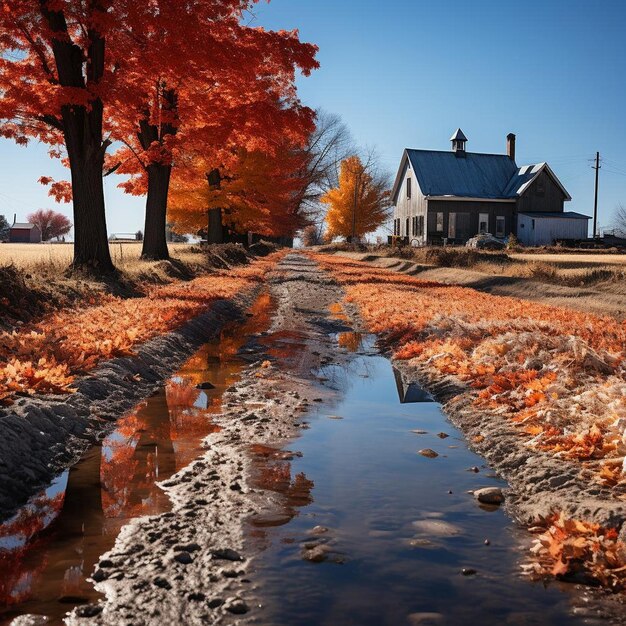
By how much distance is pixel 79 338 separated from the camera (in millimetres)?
8406

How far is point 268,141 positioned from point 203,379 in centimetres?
1322

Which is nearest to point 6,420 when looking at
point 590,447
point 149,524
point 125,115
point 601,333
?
point 149,524

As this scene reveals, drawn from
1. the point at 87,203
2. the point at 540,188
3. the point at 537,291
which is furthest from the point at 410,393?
the point at 540,188

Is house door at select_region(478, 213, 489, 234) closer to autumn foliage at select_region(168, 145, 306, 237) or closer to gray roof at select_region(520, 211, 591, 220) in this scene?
gray roof at select_region(520, 211, 591, 220)

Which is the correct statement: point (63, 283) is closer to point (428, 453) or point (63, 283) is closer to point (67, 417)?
point (67, 417)

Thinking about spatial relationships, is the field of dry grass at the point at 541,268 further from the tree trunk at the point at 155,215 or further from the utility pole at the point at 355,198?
the utility pole at the point at 355,198

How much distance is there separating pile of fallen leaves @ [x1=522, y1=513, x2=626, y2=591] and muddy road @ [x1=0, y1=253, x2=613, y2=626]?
10 cm

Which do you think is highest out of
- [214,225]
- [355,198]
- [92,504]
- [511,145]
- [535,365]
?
[511,145]

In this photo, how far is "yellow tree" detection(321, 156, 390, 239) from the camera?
209 feet

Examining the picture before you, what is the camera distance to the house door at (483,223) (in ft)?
164

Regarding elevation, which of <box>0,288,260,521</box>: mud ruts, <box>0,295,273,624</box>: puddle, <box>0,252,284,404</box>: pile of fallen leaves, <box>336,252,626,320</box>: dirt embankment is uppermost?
<box>336,252,626,320</box>: dirt embankment

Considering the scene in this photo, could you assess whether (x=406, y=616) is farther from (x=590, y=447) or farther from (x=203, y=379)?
(x=203, y=379)

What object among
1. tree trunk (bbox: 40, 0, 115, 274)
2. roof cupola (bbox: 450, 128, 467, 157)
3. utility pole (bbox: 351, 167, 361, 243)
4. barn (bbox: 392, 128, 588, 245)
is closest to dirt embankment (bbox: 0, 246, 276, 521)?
tree trunk (bbox: 40, 0, 115, 274)

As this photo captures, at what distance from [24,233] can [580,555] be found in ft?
398
